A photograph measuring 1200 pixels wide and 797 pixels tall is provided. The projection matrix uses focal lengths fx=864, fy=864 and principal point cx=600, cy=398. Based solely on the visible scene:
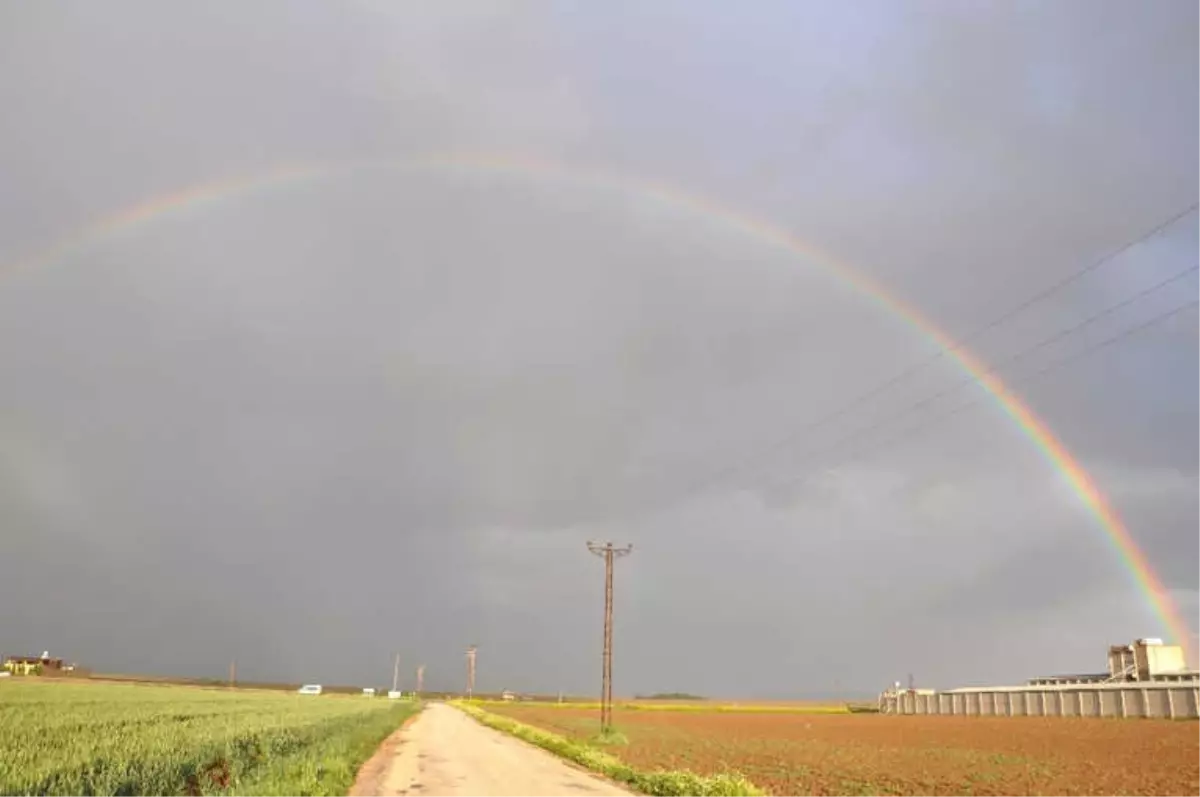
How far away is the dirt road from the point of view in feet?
89.3

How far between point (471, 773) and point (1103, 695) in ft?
374

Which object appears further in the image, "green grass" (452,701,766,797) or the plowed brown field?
the plowed brown field

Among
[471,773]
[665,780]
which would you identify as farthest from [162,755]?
[665,780]

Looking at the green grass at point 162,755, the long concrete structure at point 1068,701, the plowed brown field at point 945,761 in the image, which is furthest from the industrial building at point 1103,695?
the green grass at point 162,755

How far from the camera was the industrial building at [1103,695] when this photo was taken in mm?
104250

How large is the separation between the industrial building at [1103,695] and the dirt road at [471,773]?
90277 mm

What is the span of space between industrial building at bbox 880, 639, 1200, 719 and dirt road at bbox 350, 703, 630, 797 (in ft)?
296

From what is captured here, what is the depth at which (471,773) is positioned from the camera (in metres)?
32.8

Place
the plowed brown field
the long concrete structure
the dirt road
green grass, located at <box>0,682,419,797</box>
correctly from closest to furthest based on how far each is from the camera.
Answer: green grass, located at <box>0,682,419,797</box> → the dirt road → the plowed brown field → the long concrete structure

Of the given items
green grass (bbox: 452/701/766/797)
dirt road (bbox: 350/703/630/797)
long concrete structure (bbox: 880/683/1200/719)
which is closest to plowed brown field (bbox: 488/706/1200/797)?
green grass (bbox: 452/701/766/797)

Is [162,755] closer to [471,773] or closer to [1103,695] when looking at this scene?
[471,773]

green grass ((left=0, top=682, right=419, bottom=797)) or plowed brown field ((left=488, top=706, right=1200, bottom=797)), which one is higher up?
green grass ((left=0, top=682, right=419, bottom=797))

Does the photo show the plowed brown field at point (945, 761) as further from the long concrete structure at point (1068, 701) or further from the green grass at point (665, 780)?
the long concrete structure at point (1068, 701)

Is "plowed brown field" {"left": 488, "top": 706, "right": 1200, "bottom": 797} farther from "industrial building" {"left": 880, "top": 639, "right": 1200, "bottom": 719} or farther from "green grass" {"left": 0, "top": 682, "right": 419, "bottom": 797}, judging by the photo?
"industrial building" {"left": 880, "top": 639, "right": 1200, "bottom": 719}
